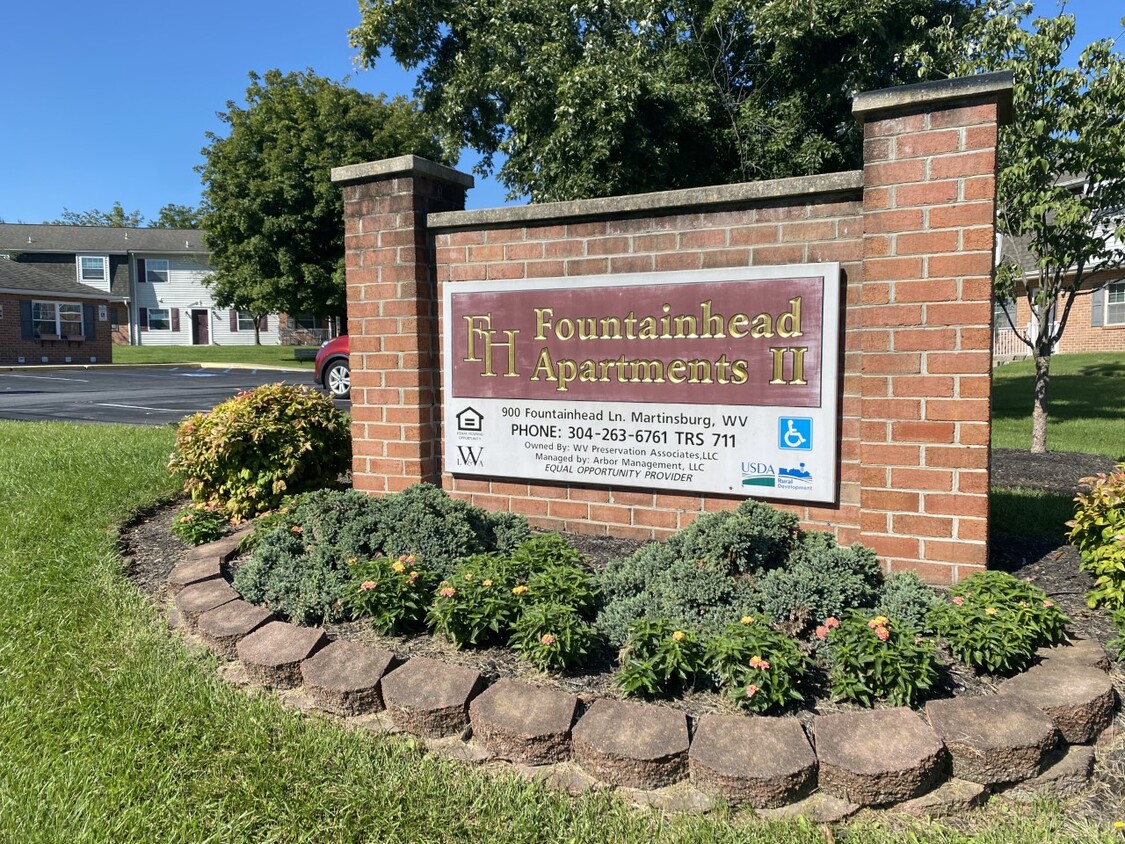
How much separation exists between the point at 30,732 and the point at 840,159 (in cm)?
1256

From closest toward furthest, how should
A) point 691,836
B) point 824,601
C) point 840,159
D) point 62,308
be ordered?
point 691,836, point 824,601, point 840,159, point 62,308

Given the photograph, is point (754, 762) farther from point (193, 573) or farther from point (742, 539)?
point (193, 573)

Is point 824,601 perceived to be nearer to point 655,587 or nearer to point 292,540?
point 655,587

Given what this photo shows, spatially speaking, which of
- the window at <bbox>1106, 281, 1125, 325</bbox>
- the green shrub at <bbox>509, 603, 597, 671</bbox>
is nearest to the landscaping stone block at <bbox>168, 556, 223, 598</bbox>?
the green shrub at <bbox>509, 603, 597, 671</bbox>

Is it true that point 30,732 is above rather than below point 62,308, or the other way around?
below

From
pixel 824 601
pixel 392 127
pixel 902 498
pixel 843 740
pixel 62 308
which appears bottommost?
pixel 843 740

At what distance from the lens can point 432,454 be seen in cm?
491

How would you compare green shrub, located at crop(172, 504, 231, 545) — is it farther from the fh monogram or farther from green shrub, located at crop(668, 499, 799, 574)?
green shrub, located at crop(668, 499, 799, 574)

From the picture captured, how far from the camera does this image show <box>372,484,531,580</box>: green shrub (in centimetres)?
379

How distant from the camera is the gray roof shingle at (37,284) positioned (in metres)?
31.5

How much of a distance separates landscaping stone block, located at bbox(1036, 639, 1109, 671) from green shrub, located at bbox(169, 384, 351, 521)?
4.15 meters

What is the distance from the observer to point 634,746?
2.42 m

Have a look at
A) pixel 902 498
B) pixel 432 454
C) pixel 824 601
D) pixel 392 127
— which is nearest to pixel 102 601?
pixel 432 454

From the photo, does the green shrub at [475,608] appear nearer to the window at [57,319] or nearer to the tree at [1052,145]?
the tree at [1052,145]
